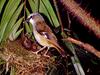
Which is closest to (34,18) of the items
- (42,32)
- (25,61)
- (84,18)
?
(42,32)

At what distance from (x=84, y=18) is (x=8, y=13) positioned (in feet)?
3.37

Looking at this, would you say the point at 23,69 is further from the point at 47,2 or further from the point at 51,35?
the point at 47,2

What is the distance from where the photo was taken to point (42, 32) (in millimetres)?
2152

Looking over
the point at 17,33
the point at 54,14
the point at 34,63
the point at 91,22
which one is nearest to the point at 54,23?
the point at 54,14

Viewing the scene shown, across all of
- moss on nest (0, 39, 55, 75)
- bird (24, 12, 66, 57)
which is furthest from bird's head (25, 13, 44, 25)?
moss on nest (0, 39, 55, 75)

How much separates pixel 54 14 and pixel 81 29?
60cm

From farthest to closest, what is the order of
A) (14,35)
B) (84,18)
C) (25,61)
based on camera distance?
(14,35), (25,61), (84,18)

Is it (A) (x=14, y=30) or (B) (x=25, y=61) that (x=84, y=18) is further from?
(A) (x=14, y=30)

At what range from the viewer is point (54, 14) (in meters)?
2.19

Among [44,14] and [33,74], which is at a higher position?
[44,14]

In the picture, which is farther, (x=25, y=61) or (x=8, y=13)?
(x=8, y=13)

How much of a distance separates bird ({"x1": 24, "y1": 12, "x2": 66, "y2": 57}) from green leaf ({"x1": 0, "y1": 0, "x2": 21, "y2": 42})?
134mm

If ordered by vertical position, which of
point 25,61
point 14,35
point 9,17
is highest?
point 9,17

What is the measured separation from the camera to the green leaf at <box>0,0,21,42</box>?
2145 mm
